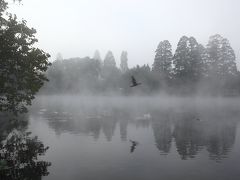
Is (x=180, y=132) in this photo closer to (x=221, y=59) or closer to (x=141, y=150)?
(x=141, y=150)

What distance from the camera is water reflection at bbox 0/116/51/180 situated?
1814 centimetres

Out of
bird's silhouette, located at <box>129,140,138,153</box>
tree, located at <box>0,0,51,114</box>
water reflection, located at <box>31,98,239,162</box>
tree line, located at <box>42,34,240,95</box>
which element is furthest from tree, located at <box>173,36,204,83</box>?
tree, located at <box>0,0,51,114</box>

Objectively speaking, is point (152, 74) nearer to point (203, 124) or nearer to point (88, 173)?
point (203, 124)

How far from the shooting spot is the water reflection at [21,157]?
59.5 ft

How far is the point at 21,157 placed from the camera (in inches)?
851

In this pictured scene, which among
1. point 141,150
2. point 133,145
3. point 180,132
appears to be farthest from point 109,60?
point 141,150

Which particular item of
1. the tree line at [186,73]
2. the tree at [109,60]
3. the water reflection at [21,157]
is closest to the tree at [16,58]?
the water reflection at [21,157]

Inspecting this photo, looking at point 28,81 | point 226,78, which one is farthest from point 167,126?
point 226,78

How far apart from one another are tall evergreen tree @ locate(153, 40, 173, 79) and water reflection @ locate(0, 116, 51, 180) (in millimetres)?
70459

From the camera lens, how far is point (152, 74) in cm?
9919

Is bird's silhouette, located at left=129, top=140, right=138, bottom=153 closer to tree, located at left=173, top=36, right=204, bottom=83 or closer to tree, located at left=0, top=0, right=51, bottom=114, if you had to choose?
tree, located at left=0, top=0, right=51, bottom=114

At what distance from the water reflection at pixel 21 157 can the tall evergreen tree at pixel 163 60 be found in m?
70.5

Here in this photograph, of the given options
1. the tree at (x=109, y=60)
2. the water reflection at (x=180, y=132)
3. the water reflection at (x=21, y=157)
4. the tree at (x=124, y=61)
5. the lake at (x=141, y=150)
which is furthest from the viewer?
the tree at (x=124, y=61)

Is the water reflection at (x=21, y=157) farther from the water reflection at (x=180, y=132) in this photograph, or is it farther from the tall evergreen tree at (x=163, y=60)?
the tall evergreen tree at (x=163, y=60)
